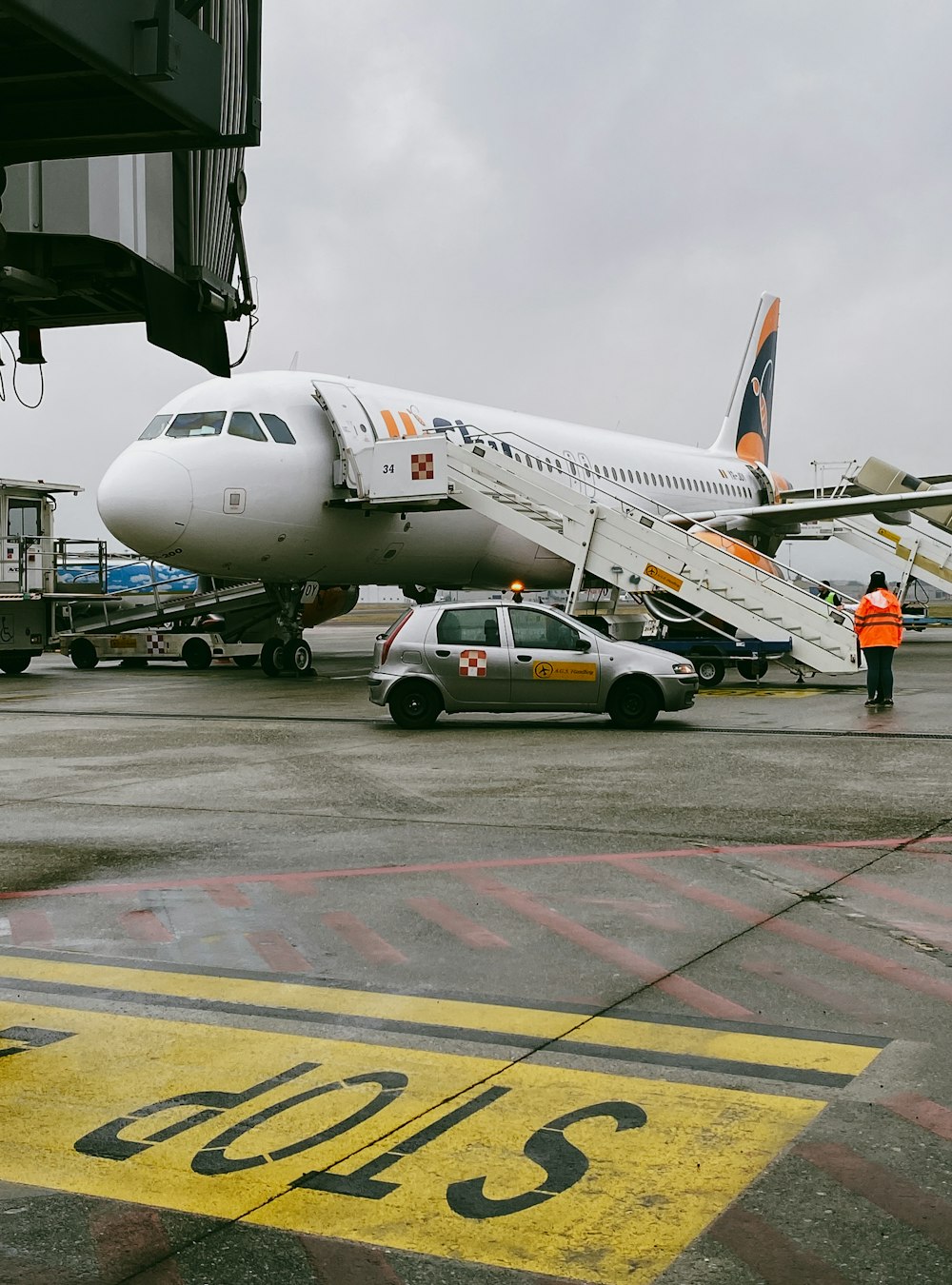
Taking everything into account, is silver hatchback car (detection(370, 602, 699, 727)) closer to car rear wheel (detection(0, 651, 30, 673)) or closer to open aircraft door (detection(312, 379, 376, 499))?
open aircraft door (detection(312, 379, 376, 499))

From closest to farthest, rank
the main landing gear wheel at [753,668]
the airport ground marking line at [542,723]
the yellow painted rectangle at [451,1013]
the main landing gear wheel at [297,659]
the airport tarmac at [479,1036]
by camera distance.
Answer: the airport tarmac at [479,1036], the yellow painted rectangle at [451,1013], the airport ground marking line at [542,723], the main landing gear wheel at [753,668], the main landing gear wheel at [297,659]

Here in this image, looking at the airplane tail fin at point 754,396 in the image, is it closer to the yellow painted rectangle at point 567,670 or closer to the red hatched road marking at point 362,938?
the yellow painted rectangle at point 567,670

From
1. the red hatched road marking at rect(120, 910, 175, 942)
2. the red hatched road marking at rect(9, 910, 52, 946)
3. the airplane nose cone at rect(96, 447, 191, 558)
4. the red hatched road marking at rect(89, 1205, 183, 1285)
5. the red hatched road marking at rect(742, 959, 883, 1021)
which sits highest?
the airplane nose cone at rect(96, 447, 191, 558)

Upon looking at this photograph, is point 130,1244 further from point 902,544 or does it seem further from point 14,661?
point 902,544

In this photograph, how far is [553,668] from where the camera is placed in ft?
48.1

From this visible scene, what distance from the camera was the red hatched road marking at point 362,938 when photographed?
18.4 feet

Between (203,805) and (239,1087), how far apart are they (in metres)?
5.78

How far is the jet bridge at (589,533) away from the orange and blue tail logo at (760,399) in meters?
19.4

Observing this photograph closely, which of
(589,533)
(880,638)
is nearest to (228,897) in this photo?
(880,638)

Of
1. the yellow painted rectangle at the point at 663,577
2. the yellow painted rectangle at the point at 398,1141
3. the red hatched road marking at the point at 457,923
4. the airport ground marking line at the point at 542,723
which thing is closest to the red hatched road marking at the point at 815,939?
the red hatched road marking at the point at 457,923

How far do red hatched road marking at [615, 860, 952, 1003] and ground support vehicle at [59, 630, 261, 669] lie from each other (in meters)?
20.1

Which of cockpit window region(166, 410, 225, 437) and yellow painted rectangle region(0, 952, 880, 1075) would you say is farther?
cockpit window region(166, 410, 225, 437)

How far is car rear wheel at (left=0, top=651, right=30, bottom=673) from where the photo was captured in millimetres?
25078

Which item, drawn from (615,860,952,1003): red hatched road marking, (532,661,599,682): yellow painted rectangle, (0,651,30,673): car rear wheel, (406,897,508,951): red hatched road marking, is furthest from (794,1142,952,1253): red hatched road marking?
(0,651,30,673): car rear wheel
